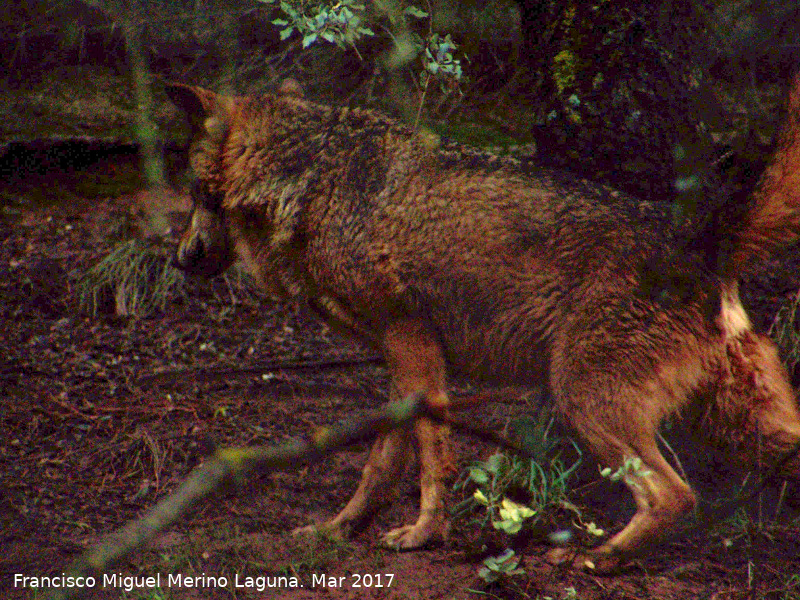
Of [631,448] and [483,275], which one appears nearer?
[631,448]

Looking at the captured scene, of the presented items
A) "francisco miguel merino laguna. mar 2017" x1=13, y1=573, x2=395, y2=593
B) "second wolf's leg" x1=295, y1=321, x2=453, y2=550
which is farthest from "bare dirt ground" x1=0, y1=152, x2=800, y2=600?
"second wolf's leg" x1=295, y1=321, x2=453, y2=550

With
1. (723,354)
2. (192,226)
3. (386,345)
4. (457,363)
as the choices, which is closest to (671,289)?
(723,354)

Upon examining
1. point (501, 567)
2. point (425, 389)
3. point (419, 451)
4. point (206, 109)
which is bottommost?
point (501, 567)

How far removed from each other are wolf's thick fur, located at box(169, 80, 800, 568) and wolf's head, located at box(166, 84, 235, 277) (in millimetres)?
12

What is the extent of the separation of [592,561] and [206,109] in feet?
10.4

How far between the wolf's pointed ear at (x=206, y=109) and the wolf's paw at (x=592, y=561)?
2.95m

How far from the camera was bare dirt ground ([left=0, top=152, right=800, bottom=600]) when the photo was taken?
3.57 m

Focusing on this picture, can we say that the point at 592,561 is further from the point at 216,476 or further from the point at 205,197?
the point at 205,197

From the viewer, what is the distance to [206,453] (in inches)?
181

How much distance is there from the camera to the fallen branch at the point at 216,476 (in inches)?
43.4

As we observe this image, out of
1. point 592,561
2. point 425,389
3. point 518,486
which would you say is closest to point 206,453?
point 425,389

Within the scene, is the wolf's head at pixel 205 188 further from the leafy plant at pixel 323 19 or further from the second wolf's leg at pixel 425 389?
the second wolf's leg at pixel 425 389

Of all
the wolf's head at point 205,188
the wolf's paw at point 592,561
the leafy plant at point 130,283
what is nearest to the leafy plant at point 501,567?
the wolf's paw at point 592,561

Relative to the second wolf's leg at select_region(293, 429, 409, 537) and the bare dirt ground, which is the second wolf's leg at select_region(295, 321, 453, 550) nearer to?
the second wolf's leg at select_region(293, 429, 409, 537)
